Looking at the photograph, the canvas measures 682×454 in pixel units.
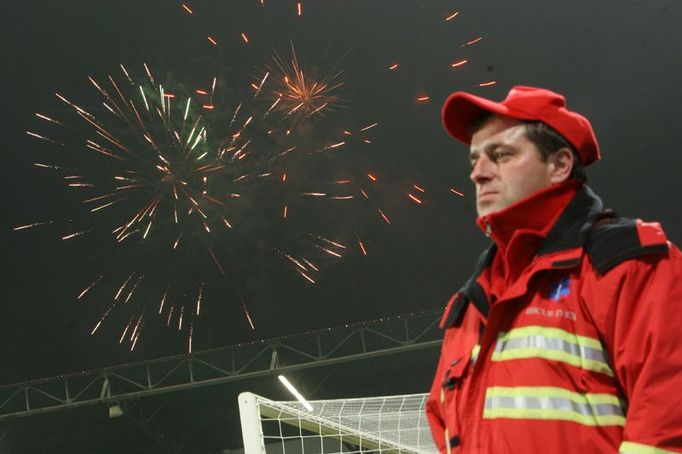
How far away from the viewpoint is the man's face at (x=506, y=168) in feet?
5.48

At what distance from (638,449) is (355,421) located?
364 cm

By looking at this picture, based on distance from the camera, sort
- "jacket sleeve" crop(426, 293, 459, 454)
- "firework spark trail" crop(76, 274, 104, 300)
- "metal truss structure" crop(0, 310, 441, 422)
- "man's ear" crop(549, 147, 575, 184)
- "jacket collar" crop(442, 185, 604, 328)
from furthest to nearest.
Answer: "firework spark trail" crop(76, 274, 104, 300)
"metal truss structure" crop(0, 310, 441, 422)
"jacket sleeve" crop(426, 293, 459, 454)
"man's ear" crop(549, 147, 575, 184)
"jacket collar" crop(442, 185, 604, 328)

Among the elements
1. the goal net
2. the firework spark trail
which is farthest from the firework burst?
the goal net

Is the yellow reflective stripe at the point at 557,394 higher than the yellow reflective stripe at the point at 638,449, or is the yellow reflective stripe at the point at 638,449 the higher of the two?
the yellow reflective stripe at the point at 557,394

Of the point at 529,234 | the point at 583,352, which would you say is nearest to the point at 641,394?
the point at 583,352

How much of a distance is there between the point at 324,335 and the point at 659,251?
34.0 feet

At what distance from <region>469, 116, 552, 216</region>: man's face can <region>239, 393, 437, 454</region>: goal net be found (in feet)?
8.03

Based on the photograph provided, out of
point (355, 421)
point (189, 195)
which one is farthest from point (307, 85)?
point (355, 421)

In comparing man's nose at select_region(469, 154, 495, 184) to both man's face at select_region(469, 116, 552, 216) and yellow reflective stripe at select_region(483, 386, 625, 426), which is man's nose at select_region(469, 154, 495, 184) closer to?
man's face at select_region(469, 116, 552, 216)

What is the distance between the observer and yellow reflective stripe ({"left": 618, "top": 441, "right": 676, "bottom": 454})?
50.1 inches

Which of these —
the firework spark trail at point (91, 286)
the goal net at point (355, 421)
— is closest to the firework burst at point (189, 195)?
the firework spark trail at point (91, 286)

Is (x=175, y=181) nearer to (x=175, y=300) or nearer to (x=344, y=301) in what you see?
(x=175, y=300)

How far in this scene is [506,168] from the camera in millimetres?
1697

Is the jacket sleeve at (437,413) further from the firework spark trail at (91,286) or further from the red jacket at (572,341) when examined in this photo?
the firework spark trail at (91,286)
